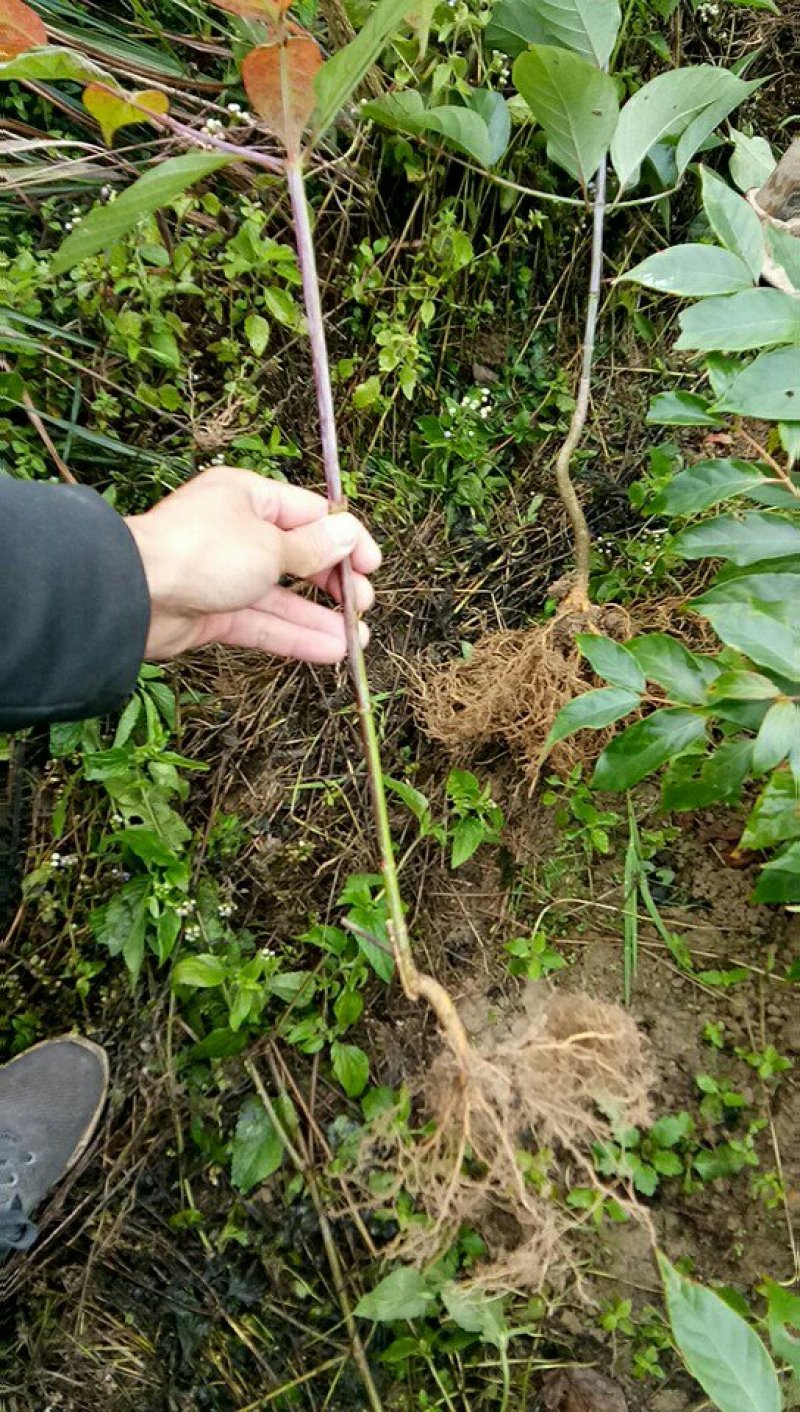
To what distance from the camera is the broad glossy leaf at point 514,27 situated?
4.29 ft

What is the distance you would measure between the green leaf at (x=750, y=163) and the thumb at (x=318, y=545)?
846 millimetres

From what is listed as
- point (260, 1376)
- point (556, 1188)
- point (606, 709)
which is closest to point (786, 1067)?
point (556, 1188)

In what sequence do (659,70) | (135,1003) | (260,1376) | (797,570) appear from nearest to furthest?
1. (797,570)
2. (260,1376)
3. (135,1003)
4. (659,70)

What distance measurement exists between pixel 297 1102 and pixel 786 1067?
30.4 inches

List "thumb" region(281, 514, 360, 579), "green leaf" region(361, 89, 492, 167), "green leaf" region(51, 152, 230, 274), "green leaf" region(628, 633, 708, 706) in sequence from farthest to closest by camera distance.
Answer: "green leaf" region(361, 89, 492, 167), "thumb" region(281, 514, 360, 579), "green leaf" region(628, 633, 708, 706), "green leaf" region(51, 152, 230, 274)

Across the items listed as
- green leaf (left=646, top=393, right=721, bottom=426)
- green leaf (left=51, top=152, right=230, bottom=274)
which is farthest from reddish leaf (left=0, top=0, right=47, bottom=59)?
green leaf (left=646, top=393, right=721, bottom=426)

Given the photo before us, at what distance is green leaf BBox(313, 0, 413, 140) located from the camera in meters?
0.76

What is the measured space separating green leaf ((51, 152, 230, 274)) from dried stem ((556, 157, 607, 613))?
2.30 feet

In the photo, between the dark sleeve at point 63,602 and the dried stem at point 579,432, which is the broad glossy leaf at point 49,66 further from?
the dried stem at point 579,432

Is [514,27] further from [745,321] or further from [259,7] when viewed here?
[745,321]

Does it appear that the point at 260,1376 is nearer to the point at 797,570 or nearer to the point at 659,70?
the point at 797,570

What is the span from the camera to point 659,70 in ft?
4.99

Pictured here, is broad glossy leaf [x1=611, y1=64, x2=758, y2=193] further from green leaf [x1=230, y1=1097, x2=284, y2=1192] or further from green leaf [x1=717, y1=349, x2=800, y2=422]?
green leaf [x1=230, y1=1097, x2=284, y2=1192]

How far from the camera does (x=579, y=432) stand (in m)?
1.38
